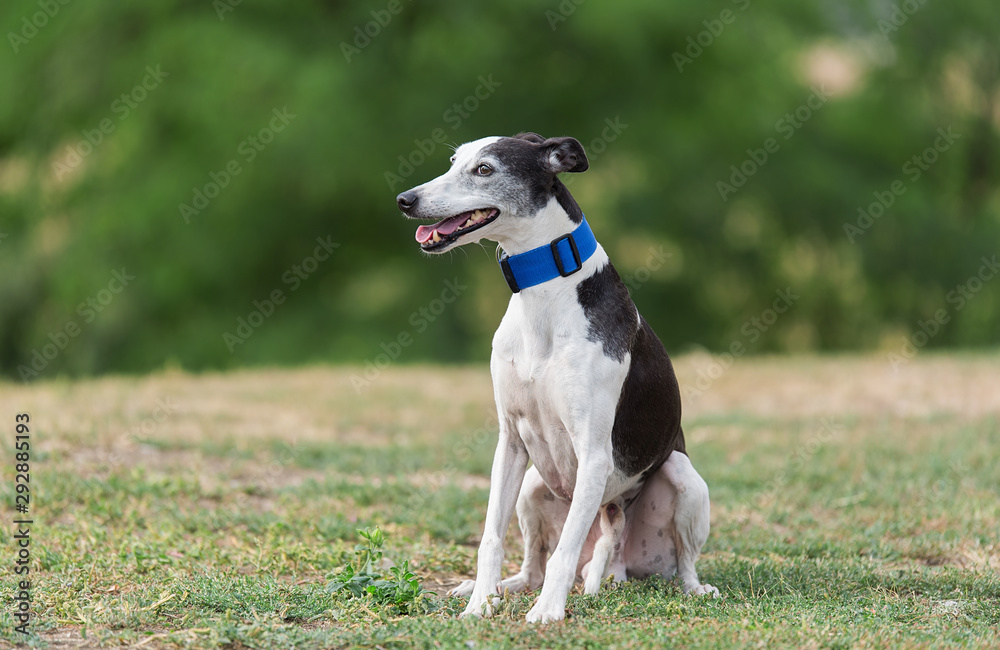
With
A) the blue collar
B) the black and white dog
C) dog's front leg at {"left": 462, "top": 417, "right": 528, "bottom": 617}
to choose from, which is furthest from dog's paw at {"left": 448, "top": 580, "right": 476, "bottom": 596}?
the blue collar

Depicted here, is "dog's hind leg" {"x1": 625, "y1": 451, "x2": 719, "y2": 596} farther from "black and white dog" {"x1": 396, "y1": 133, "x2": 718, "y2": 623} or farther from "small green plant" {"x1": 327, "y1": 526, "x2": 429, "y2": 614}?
"small green plant" {"x1": 327, "y1": 526, "x2": 429, "y2": 614}

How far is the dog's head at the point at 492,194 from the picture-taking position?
4035mm

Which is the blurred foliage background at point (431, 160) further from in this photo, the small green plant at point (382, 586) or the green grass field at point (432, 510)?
the small green plant at point (382, 586)

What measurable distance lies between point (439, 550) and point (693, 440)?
355cm

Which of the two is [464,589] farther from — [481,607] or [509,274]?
[509,274]

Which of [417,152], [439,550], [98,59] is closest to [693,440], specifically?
[439,550]

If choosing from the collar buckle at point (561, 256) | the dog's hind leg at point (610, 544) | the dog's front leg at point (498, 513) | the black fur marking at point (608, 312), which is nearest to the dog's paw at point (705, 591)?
the dog's hind leg at point (610, 544)

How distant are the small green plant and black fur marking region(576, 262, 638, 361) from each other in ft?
3.99

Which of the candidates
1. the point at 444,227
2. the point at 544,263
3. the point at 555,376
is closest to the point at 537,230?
the point at 544,263

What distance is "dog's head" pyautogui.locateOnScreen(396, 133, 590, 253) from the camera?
4035 millimetres

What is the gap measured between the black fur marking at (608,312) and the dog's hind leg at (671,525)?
0.71 m

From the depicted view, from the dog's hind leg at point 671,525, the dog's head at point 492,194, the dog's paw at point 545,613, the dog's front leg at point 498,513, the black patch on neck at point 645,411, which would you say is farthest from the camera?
the dog's hind leg at point 671,525

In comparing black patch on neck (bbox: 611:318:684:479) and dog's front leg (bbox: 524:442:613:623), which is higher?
black patch on neck (bbox: 611:318:684:479)

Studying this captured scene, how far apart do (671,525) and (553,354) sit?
1.08m
